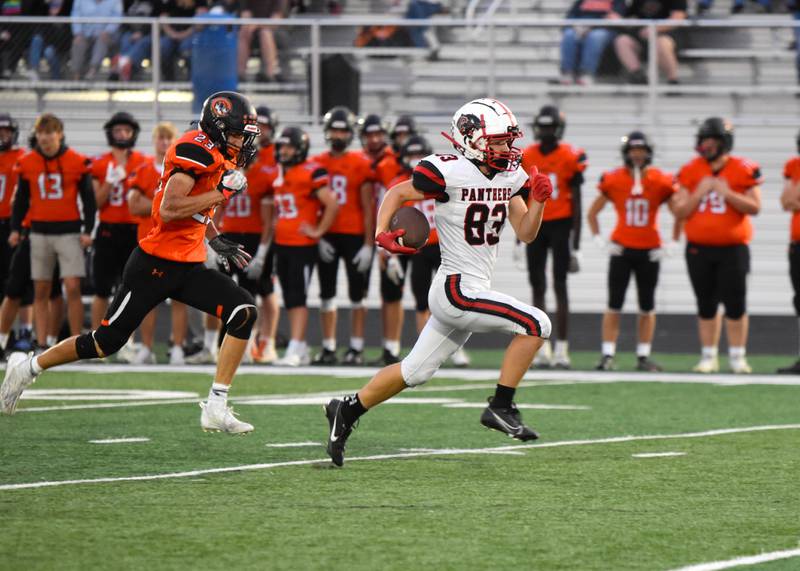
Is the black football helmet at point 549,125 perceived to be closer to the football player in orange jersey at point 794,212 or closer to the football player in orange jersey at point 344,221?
the football player in orange jersey at point 344,221

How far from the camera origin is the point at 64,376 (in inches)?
461

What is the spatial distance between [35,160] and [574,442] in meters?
6.27

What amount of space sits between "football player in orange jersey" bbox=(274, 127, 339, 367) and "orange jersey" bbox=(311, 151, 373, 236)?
0.17 meters

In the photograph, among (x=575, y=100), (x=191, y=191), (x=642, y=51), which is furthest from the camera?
(x=575, y=100)

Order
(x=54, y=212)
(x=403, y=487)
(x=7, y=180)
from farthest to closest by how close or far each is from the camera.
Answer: (x=7, y=180) < (x=54, y=212) < (x=403, y=487)

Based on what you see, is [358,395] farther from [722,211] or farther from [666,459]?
[722,211]

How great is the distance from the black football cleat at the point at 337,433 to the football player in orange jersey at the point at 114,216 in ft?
20.1

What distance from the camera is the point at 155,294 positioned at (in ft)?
25.2

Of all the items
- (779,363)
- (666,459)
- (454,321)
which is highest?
(454,321)

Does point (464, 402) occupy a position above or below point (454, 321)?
below

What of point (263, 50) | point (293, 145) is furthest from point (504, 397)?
Result: point (263, 50)

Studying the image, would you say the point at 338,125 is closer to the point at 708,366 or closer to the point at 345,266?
the point at 345,266

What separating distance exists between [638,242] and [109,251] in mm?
4269

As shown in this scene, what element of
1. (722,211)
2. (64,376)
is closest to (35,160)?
(64,376)
